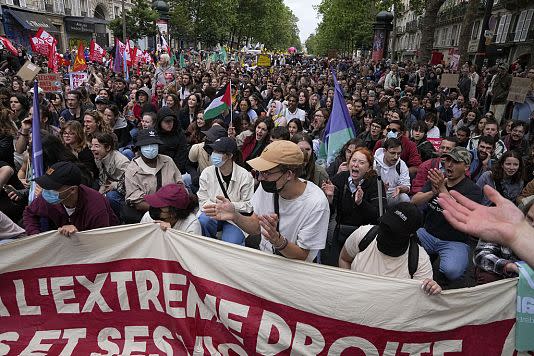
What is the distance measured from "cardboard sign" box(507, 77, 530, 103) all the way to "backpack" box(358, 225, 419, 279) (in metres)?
7.81

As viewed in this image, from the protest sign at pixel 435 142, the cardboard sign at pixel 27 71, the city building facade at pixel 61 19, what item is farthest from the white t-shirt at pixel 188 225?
the city building facade at pixel 61 19

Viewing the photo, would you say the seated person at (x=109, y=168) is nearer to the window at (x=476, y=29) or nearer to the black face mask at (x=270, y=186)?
the black face mask at (x=270, y=186)

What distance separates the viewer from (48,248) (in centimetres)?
313

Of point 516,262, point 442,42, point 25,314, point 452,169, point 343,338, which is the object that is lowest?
point 25,314

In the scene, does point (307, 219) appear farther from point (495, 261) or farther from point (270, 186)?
point (495, 261)

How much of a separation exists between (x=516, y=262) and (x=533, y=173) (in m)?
2.91

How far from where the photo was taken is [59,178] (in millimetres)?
3186

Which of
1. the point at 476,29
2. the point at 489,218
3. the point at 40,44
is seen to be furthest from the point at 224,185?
the point at 476,29

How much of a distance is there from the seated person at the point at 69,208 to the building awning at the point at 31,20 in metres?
39.2

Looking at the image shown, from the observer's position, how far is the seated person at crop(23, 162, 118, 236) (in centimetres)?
327

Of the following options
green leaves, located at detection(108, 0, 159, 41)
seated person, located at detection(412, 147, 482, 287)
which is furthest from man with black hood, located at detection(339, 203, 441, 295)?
green leaves, located at detection(108, 0, 159, 41)

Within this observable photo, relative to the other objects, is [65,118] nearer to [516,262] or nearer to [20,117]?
[20,117]

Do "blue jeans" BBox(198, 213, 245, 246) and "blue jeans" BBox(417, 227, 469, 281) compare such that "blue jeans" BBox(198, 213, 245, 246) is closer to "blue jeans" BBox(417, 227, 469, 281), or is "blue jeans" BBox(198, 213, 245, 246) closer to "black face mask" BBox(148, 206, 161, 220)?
"black face mask" BBox(148, 206, 161, 220)

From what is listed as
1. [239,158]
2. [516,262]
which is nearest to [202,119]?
[239,158]
